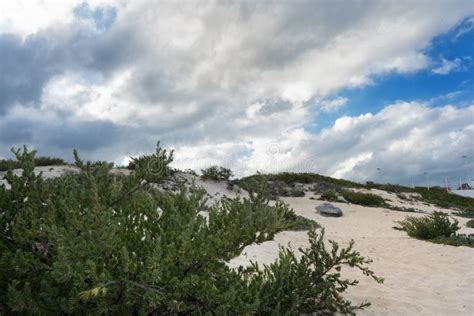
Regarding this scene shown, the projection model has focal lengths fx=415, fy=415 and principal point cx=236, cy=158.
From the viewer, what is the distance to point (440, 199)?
3167cm

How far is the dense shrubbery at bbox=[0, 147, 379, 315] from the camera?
9.03ft

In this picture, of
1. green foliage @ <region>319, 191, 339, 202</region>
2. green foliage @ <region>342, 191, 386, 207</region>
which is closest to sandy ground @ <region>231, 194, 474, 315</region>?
green foliage @ <region>342, 191, 386, 207</region>

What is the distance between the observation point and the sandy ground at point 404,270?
5770 mm

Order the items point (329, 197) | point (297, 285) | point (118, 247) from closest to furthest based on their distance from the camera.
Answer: point (118, 247)
point (297, 285)
point (329, 197)

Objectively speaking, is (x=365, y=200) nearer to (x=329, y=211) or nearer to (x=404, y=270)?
(x=329, y=211)

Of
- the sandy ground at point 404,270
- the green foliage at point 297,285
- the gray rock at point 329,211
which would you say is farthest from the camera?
the gray rock at point 329,211

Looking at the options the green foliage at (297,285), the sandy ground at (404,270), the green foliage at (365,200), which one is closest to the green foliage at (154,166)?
the green foliage at (297,285)

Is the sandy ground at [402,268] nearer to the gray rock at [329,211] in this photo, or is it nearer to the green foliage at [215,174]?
the gray rock at [329,211]

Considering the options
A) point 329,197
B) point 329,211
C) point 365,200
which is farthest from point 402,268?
point 329,197

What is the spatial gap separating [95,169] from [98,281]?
1.13 m

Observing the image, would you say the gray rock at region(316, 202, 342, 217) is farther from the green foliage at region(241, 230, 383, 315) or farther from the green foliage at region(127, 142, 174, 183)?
the green foliage at region(127, 142, 174, 183)

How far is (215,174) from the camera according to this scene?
21.1m

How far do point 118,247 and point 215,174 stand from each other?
17841mm

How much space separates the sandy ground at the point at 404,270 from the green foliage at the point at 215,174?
23.5 feet
